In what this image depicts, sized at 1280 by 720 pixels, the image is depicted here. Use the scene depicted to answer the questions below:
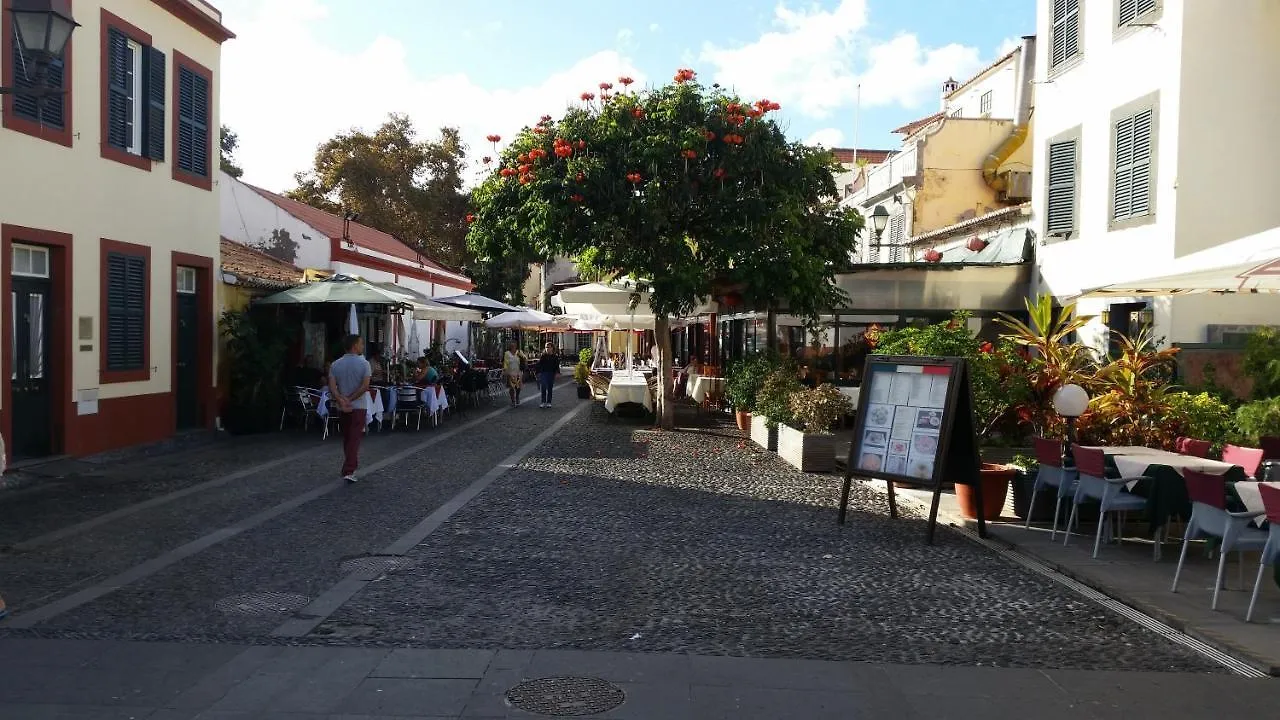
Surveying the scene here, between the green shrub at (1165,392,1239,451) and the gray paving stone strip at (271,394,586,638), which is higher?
the green shrub at (1165,392,1239,451)

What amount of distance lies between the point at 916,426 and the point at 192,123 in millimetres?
12418

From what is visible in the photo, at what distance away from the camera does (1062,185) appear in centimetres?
1622

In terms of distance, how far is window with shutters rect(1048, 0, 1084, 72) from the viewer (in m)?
15.9

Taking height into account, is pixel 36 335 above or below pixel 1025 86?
below

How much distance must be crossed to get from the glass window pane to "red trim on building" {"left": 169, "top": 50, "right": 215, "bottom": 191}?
11.5 ft

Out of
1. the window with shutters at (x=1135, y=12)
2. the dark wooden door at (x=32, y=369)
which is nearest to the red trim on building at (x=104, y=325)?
the dark wooden door at (x=32, y=369)

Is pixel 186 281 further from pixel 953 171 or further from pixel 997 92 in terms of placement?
pixel 997 92

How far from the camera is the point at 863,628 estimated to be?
19.5ft

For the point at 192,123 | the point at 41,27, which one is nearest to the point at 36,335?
the point at 192,123

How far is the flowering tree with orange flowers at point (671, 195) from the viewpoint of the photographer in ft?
51.9

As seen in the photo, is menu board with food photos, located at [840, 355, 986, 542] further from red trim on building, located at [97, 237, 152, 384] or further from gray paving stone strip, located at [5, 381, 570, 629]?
red trim on building, located at [97, 237, 152, 384]

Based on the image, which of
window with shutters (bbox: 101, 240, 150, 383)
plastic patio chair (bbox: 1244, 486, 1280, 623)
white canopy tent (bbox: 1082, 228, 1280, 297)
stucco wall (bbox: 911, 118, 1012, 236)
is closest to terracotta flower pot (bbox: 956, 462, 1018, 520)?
white canopy tent (bbox: 1082, 228, 1280, 297)

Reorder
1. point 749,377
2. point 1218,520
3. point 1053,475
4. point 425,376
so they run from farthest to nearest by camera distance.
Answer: point 425,376
point 749,377
point 1053,475
point 1218,520

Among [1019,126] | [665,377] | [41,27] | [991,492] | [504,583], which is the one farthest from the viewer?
[1019,126]
